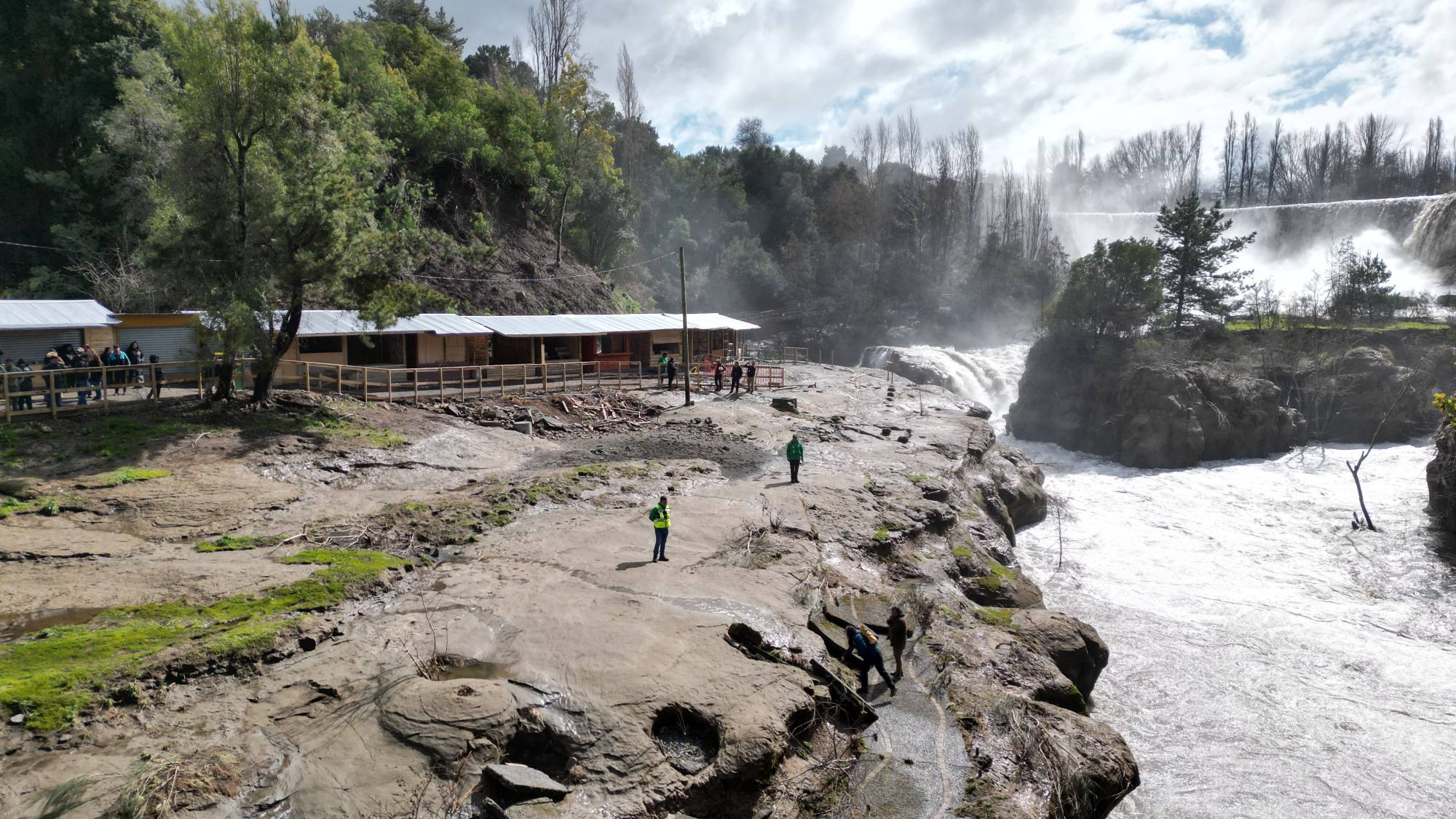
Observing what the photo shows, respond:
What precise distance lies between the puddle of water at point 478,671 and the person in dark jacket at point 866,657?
4.97 m

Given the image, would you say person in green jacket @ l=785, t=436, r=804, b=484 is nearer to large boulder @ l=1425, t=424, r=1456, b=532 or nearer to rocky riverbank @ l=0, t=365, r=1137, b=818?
rocky riverbank @ l=0, t=365, r=1137, b=818

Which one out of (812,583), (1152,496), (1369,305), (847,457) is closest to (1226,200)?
(1369,305)

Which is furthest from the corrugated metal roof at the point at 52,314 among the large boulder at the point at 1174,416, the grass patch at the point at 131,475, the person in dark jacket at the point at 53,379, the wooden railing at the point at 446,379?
the large boulder at the point at 1174,416

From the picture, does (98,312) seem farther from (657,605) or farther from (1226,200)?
(1226,200)

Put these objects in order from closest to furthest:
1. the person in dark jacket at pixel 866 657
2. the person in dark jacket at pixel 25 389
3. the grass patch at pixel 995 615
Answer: the person in dark jacket at pixel 866 657 → the grass patch at pixel 995 615 → the person in dark jacket at pixel 25 389

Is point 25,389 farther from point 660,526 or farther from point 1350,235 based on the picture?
point 1350,235

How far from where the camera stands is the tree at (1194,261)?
45.8m

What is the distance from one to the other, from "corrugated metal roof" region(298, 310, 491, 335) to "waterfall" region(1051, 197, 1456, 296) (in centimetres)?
6717

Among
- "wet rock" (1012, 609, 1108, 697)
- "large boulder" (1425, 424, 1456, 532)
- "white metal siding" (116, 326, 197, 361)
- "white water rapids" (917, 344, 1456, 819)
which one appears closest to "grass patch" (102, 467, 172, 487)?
"white metal siding" (116, 326, 197, 361)

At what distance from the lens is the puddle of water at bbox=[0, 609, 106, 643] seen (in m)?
9.98

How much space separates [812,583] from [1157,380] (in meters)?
33.2

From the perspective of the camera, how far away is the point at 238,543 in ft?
46.0

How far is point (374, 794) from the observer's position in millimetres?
7164

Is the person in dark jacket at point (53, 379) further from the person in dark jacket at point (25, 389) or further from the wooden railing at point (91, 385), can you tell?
the person in dark jacket at point (25, 389)
